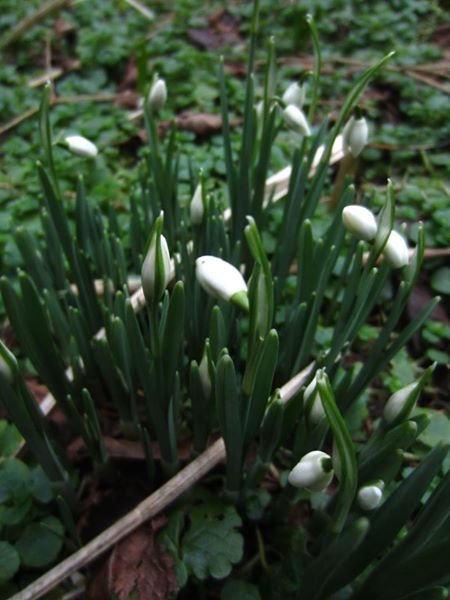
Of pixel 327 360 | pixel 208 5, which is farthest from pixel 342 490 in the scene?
pixel 208 5

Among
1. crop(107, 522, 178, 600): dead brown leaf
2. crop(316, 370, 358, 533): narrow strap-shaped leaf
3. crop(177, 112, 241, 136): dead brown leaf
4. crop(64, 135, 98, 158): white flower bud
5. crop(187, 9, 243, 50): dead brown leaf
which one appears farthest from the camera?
crop(187, 9, 243, 50): dead brown leaf

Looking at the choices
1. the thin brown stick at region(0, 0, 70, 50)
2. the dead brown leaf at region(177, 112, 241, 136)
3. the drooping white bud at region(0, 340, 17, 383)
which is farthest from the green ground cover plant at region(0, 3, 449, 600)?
the thin brown stick at region(0, 0, 70, 50)

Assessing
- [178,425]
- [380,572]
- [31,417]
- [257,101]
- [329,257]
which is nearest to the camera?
[380,572]

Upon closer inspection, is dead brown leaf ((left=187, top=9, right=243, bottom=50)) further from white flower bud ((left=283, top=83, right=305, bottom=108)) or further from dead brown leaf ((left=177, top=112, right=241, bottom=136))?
white flower bud ((left=283, top=83, right=305, bottom=108))

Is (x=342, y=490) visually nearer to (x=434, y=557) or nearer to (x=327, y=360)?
(x=434, y=557)

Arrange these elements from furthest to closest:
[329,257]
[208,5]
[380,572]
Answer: [208,5], [329,257], [380,572]

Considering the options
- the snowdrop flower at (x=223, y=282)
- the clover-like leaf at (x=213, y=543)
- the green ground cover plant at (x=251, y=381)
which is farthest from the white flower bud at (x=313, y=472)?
the clover-like leaf at (x=213, y=543)
